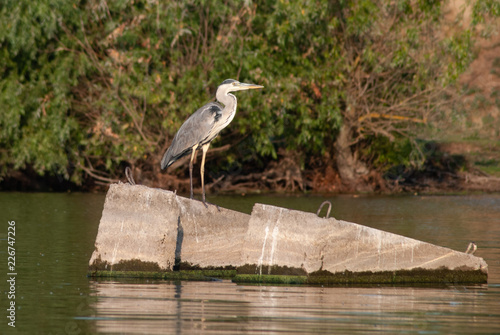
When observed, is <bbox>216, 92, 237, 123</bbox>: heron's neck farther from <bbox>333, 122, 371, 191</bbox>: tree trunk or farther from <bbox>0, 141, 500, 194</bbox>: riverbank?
<bbox>333, 122, 371, 191</bbox>: tree trunk

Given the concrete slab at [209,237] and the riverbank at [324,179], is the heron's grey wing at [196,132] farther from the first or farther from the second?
the riverbank at [324,179]

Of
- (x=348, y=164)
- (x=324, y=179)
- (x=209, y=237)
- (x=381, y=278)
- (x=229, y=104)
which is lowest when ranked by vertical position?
(x=381, y=278)

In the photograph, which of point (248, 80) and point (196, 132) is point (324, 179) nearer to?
point (248, 80)

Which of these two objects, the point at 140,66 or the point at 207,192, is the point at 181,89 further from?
the point at 207,192

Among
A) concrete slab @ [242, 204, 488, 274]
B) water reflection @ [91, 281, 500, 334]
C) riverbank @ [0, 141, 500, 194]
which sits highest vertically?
riverbank @ [0, 141, 500, 194]

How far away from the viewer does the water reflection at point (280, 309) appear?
7.46m

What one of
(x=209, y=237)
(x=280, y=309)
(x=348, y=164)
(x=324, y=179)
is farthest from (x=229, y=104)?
(x=324, y=179)

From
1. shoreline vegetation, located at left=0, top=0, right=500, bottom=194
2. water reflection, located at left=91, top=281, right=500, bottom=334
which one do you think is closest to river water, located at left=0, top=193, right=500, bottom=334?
water reflection, located at left=91, top=281, right=500, bottom=334

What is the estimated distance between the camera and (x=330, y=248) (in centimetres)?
992

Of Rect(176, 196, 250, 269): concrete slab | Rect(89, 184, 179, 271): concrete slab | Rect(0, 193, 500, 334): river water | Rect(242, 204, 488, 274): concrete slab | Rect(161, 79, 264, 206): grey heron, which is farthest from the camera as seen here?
Rect(161, 79, 264, 206): grey heron

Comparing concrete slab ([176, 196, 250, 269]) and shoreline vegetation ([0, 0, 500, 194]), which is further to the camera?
shoreline vegetation ([0, 0, 500, 194])

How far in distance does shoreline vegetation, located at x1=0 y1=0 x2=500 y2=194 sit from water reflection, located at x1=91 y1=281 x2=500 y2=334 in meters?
14.4

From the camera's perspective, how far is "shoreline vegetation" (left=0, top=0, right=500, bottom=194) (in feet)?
→ 78.0

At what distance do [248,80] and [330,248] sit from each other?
48.9 feet
